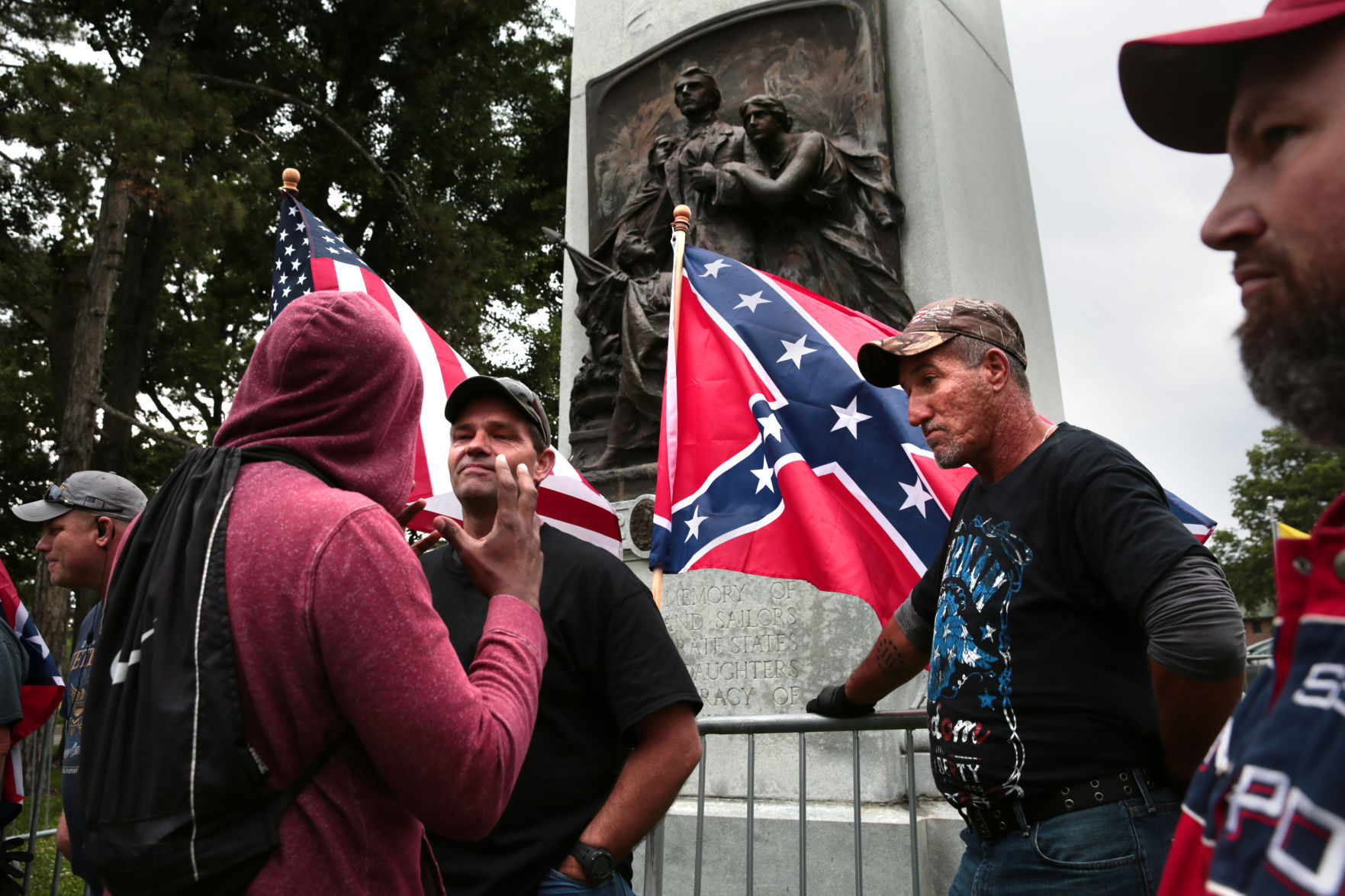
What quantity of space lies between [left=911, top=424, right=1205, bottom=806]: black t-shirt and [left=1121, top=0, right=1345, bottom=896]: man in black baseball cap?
1.06m

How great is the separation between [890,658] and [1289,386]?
1.85 m

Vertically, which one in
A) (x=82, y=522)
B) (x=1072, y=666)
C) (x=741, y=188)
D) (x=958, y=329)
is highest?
(x=741, y=188)

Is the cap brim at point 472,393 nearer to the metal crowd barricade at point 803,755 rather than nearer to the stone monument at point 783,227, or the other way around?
the metal crowd barricade at point 803,755

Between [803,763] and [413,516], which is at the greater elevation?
[413,516]

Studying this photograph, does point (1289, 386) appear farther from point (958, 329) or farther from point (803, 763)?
point (803, 763)

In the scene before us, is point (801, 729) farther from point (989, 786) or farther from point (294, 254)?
point (294, 254)

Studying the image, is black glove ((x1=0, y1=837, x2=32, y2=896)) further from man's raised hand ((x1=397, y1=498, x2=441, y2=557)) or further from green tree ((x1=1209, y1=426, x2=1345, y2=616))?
green tree ((x1=1209, y1=426, x2=1345, y2=616))

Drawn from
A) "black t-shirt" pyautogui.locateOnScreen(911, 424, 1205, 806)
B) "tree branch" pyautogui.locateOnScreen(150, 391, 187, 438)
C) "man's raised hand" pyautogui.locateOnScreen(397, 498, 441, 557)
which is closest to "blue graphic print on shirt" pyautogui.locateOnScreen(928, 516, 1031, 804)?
"black t-shirt" pyautogui.locateOnScreen(911, 424, 1205, 806)

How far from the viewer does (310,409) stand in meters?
1.65

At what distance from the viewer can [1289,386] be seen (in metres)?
0.98

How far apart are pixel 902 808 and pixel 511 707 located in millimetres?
3230

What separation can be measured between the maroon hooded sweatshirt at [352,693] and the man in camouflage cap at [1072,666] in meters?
1.01

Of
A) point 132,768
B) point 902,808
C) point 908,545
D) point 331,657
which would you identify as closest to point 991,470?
point 908,545

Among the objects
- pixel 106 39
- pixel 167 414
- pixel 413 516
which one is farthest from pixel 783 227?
pixel 167 414
